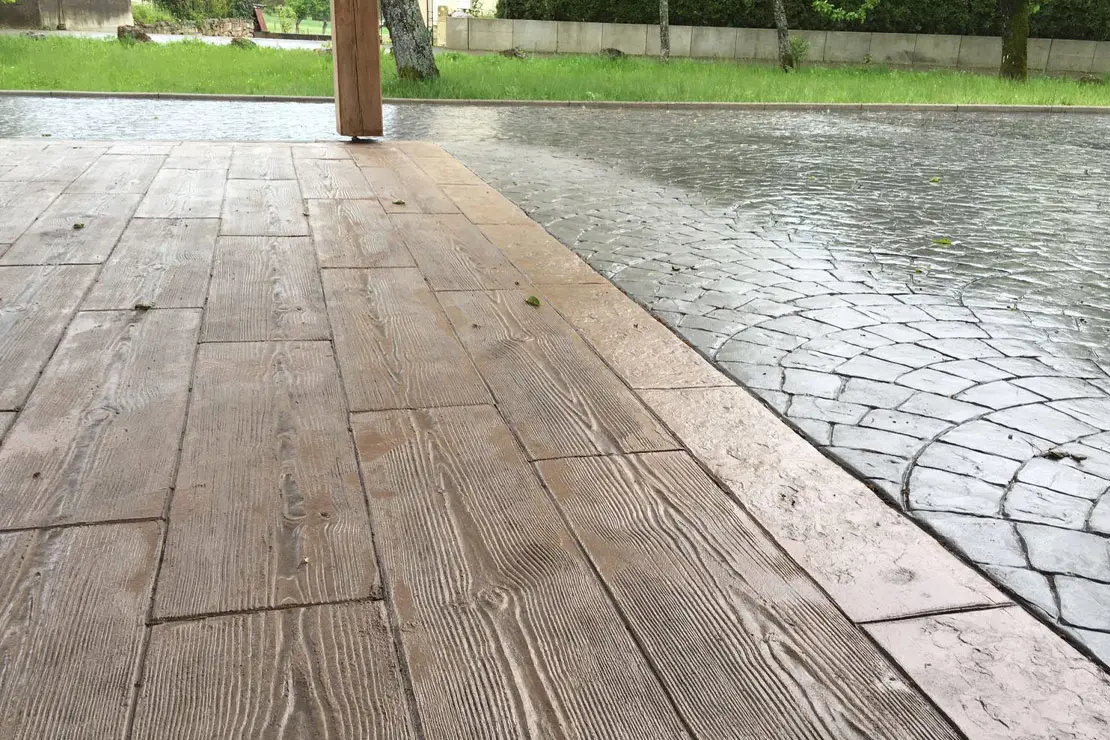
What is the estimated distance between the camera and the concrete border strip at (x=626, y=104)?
1192cm

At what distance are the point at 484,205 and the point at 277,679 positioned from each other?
15.6ft

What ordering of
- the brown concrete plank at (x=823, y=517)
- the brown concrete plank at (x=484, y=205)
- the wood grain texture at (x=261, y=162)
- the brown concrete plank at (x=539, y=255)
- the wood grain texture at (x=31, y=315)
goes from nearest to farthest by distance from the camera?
the brown concrete plank at (x=823, y=517) < the wood grain texture at (x=31, y=315) < the brown concrete plank at (x=539, y=255) < the brown concrete plank at (x=484, y=205) < the wood grain texture at (x=261, y=162)

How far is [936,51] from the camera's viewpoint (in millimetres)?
23500

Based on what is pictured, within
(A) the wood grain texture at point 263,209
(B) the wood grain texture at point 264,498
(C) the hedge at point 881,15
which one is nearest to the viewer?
(B) the wood grain texture at point 264,498

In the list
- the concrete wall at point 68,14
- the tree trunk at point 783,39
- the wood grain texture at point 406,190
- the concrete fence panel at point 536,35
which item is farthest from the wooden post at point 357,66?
the concrete wall at point 68,14

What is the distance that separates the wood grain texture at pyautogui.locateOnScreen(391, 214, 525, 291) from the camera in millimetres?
4379

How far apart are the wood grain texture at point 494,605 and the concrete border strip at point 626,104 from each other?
431 inches

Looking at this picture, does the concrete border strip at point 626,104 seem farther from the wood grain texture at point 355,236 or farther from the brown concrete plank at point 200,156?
the wood grain texture at point 355,236

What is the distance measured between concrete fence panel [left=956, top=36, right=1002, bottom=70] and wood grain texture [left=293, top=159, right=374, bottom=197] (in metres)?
21.1

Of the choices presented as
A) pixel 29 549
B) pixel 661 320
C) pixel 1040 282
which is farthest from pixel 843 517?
pixel 1040 282

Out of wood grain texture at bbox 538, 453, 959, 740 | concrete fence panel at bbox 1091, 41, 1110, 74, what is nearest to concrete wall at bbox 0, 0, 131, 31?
concrete fence panel at bbox 1091, 41, 1110, 74

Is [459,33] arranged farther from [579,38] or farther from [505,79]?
[505,79]

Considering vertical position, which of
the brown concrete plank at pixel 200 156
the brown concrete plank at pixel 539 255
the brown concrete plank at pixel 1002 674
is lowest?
the brown concrete plank at pixel 1002 674

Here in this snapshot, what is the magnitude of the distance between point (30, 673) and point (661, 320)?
2881 millimetres
